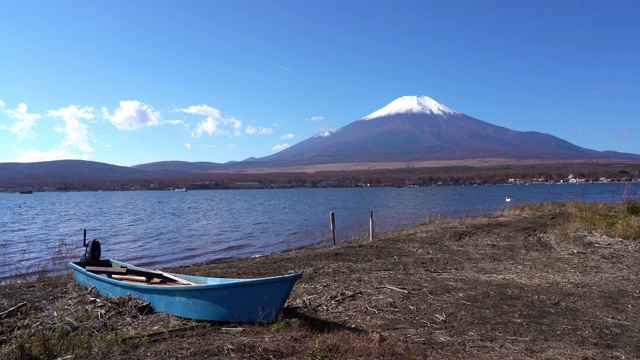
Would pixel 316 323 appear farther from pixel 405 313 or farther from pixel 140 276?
pixel 140 276

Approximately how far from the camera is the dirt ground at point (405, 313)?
5871 mm

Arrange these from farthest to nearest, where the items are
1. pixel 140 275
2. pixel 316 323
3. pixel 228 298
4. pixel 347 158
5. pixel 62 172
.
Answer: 1. pixel 347 158
2. pixel 62 172
3. pixel 140 275
4. pixel 316 323
5. pixel 228 298

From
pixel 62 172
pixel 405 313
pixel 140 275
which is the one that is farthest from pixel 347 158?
pixel 405 313

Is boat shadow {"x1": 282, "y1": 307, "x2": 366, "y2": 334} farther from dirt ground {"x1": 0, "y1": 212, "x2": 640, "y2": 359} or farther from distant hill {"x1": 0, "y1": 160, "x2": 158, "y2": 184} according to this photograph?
distant hill {"x1": 0, "y1": 160, "x2": 158, "y2": 184}

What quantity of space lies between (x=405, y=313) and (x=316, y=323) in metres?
1.40

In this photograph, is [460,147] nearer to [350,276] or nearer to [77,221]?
[77,221]

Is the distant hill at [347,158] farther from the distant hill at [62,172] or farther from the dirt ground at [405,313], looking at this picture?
the dirt ground at [405,313]

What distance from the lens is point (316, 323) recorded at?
7.10m

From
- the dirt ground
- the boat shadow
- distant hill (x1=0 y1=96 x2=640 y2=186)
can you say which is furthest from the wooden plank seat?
distant hill (x1=0 y1=96 x2=640 y2=186)

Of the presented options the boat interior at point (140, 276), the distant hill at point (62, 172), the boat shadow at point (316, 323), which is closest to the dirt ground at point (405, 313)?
the boat shadow at point (316, 323)

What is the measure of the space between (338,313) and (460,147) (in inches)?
6952

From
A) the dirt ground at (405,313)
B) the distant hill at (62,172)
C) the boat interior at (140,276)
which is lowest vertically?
the dirt ground at (405,313)

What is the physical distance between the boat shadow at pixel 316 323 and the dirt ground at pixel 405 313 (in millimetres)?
19

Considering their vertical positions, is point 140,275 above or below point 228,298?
below
